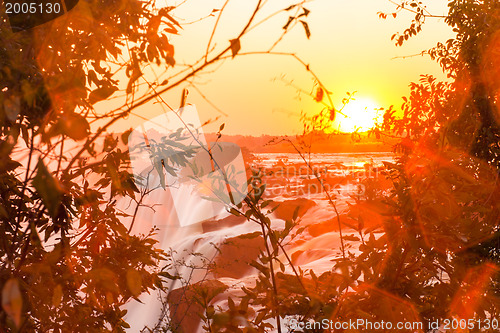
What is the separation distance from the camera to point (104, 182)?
218 centimetres

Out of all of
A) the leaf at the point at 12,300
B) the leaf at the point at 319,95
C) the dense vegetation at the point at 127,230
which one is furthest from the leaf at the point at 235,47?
the leaf at the point at 12,300

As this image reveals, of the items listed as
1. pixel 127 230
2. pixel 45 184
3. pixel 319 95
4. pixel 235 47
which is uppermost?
pixel 235 47

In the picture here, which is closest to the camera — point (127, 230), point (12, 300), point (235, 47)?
point (12, 300)

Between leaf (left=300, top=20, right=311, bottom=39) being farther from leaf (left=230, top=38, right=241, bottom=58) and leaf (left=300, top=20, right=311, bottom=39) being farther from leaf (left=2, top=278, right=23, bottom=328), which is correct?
leaf (left=2, top=278, right=23, bottom=328)

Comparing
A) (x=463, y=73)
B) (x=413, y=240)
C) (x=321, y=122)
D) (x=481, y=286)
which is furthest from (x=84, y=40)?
(x=463, y=73)

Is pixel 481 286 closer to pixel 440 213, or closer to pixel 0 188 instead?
pixel 440 213

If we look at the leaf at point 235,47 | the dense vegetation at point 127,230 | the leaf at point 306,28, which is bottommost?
the dense vegetation at point 127,230

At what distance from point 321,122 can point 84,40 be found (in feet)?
4.51

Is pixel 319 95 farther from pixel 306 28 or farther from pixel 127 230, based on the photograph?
pixel 127 230

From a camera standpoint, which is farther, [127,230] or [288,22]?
[127,230]

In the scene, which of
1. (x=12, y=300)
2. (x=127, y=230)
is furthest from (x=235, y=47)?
(x=127, y=230)

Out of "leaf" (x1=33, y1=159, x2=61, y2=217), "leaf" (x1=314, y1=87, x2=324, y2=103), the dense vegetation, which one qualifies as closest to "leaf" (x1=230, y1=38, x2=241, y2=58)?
the dense vegetation

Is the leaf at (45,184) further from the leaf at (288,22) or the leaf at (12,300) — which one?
the leaf at (288,22)

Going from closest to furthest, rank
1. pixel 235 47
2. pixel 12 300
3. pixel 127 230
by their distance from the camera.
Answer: pixel 12 300 < pixel 235 47 < pixel 127 230
